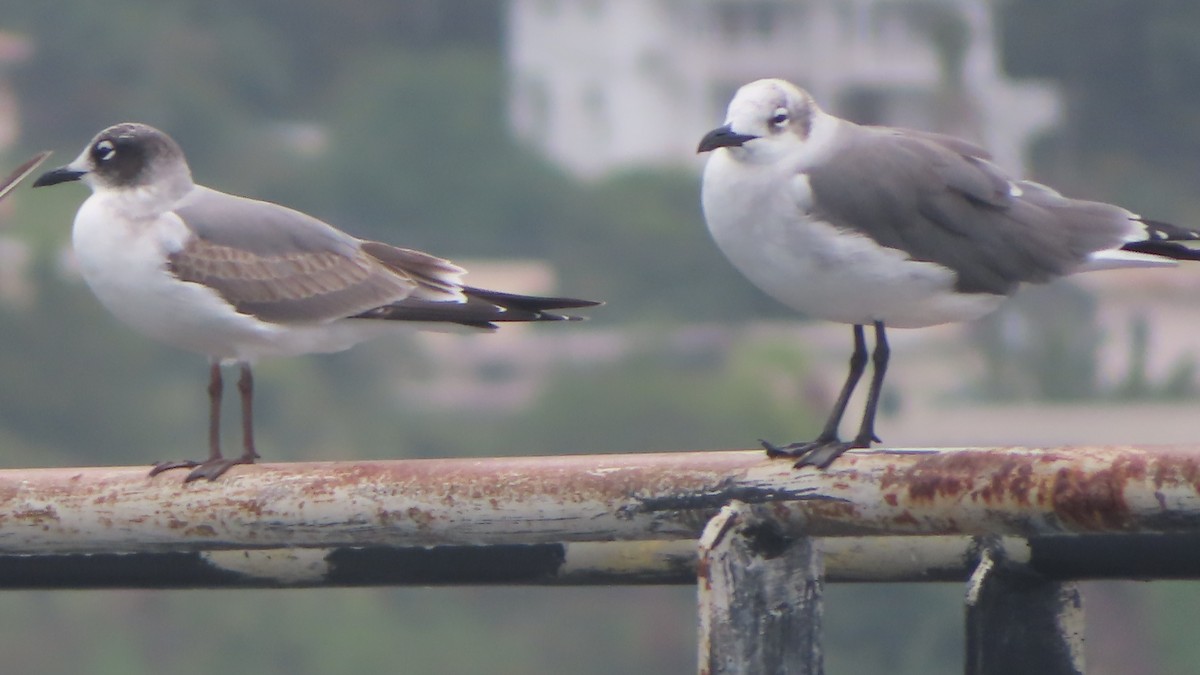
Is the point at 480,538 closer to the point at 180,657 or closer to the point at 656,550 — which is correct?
the point at 656,550

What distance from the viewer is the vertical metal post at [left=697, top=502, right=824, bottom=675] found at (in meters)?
2.01

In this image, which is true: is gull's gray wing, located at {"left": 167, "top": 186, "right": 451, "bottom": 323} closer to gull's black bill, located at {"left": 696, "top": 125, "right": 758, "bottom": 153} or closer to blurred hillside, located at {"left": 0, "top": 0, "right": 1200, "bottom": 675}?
gull's black bill, located at {"left": 696, "top": 125, "right": 758, "bottom": 153}

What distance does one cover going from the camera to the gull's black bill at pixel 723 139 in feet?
10.1

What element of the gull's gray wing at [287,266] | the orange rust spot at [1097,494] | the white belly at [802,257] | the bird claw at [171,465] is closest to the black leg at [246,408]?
the gull's gray wing at [287,266]

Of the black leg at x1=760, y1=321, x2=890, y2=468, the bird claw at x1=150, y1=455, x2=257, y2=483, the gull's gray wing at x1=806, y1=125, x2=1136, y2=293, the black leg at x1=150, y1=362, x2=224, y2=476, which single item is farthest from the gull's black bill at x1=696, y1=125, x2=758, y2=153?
the black leg at x1=150, y1=362, x2=224, y2=476

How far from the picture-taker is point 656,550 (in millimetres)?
2383

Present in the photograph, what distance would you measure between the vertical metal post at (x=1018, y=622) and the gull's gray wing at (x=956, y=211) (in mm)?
1017

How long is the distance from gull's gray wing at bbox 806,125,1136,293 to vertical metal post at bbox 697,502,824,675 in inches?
43.0

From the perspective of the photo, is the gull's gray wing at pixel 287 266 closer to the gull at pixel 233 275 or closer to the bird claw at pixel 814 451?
the gull at pixel 233 275

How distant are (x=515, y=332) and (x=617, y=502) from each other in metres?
48.0

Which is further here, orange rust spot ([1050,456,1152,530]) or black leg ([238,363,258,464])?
black leg ([238,363,258,464])

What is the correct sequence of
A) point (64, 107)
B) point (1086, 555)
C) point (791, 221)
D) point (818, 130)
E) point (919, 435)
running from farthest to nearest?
1. point (64, 107)
2. point (919, 435)
3. point (818, 130)
4. point (791, 221)
5. point (1086, 555)

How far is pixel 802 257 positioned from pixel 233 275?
3.73ft

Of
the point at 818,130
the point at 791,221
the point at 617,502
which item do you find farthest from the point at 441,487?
the point at 818,130
